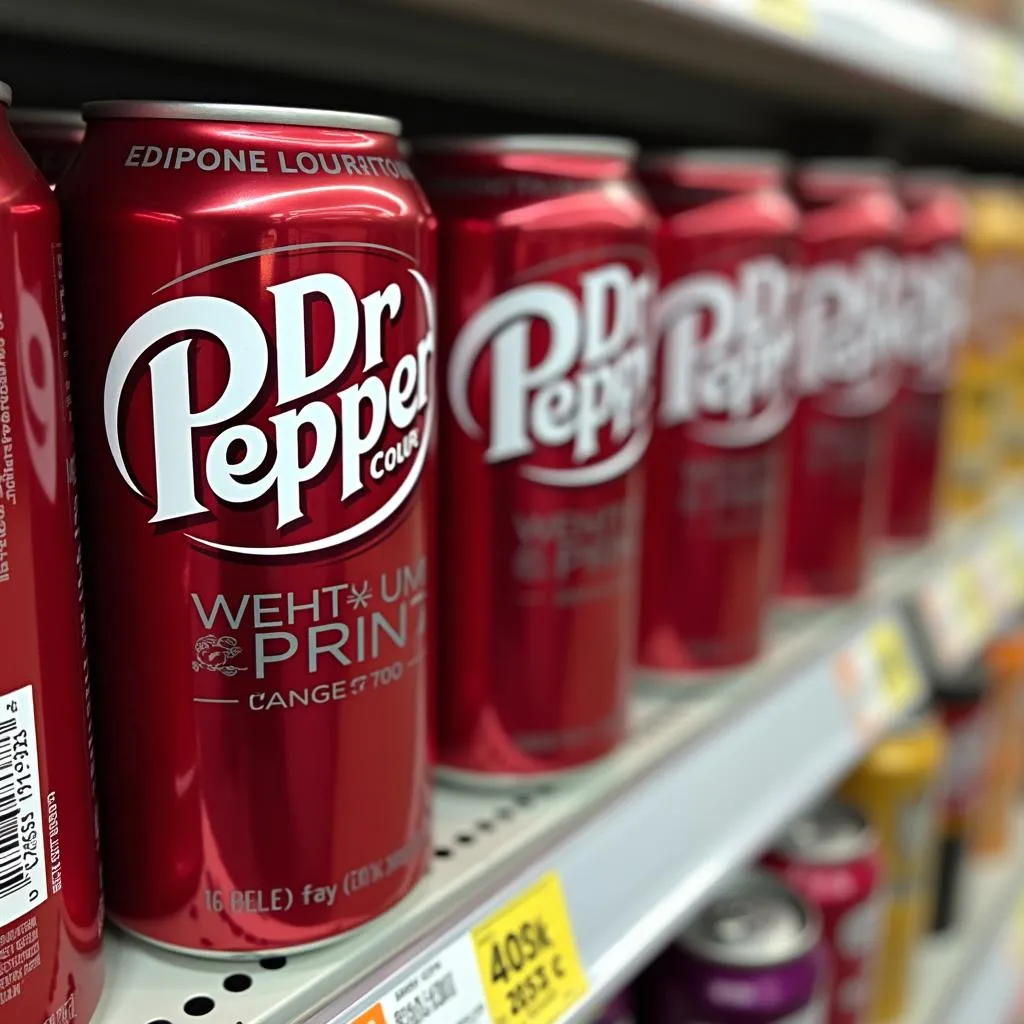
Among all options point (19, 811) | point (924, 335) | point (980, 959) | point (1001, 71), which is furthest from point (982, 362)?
point (19, 811)

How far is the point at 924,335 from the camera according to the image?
112 centimetres

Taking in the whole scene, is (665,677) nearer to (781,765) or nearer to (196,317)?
(781,765)

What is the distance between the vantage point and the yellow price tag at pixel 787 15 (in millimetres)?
730

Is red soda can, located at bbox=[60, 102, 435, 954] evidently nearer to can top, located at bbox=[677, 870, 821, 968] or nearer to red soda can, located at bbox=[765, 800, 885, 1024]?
can top, located at bbox=[677, 870, 821, 968]

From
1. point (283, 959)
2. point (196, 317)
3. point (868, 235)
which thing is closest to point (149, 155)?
point (196, 317)

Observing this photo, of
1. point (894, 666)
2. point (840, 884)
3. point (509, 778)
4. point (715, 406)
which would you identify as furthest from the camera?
point (894, 666)

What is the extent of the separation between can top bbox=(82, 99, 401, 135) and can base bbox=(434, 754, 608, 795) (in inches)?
15.6

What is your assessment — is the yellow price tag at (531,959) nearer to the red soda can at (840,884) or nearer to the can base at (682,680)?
the can base at (682,680)

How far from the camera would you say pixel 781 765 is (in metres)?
0.87

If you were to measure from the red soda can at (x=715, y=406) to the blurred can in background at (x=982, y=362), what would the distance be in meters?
0.48

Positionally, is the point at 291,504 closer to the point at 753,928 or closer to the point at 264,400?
the point at 264,400

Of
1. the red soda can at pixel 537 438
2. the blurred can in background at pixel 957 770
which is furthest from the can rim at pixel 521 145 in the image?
the blurred can in background at pixel 957 770

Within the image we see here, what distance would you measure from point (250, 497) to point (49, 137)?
23 centimetres

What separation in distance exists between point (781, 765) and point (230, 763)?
1.62ft
